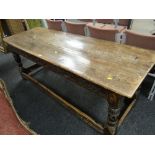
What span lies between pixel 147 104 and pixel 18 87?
1837 mm

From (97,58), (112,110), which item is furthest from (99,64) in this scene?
(112,110)

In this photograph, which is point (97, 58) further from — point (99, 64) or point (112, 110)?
point (112, 110)

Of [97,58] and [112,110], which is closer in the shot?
[112,110]

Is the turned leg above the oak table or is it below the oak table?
below

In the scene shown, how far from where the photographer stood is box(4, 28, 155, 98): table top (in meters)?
1.05

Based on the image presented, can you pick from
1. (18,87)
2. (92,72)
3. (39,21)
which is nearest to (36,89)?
(18,87)

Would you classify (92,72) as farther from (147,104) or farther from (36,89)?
(36,89)

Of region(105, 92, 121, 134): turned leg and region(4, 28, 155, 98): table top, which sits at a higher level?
region(4, 28, 155, 98): table top

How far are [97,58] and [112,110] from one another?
0.48 meters

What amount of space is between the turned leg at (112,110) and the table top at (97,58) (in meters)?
0.10

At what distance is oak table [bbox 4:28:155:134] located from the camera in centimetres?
105

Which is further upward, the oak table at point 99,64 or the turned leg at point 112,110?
the oak table at point 99,64

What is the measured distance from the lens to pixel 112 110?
3.86 ft

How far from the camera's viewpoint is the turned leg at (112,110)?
1054 mm
